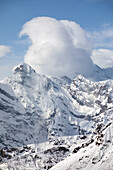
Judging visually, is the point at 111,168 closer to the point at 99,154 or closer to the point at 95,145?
the point at 99,154

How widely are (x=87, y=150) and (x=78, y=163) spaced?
37.0ft

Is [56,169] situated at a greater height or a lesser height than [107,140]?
lesser

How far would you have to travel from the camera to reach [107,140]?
150 metres

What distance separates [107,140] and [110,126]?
984 cm

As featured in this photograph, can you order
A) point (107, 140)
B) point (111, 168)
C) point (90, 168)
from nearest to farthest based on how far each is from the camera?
1. point (111, 168)
2. point (90, 168)
3. point (107, 140)

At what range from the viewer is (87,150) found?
509 ft

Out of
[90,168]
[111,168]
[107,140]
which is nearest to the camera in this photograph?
[111,168]

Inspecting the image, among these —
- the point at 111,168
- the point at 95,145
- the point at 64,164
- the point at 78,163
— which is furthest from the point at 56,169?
the point at 111,168

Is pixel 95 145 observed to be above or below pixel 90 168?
above

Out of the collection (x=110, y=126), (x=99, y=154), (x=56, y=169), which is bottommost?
(x=56, y=169)

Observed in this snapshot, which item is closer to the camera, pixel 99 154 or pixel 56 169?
pixel 99 154

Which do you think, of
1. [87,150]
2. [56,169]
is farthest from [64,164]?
[87,150]

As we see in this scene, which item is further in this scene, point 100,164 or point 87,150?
point 87,150

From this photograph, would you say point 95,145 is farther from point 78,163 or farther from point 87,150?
point 78,163
